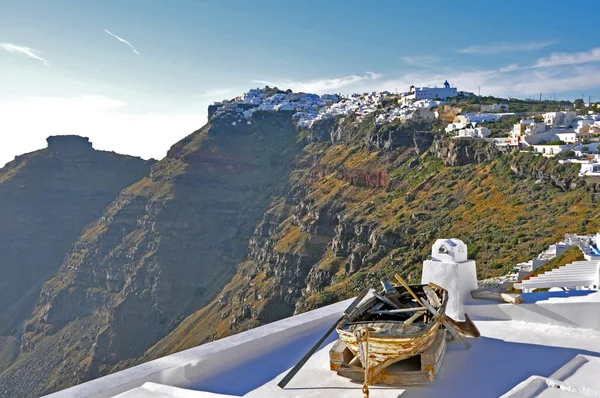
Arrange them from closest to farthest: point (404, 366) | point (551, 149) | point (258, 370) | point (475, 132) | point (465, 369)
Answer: point (404, 366), point (465, 369), point (258, 370), point (551, 149), point (475, 132)

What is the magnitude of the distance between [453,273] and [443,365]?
124 cm

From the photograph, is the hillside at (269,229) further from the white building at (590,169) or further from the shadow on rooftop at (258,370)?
the shadow on rooftop at (258,370)

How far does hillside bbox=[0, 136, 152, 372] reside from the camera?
9194 cm

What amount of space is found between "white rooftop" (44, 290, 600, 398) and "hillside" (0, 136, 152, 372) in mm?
92700

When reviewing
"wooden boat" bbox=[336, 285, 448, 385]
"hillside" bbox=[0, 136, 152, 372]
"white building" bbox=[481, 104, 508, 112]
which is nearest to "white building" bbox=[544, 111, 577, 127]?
"white building" bbox=[481, 104, 508, 112]

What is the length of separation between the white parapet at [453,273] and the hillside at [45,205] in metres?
93.2

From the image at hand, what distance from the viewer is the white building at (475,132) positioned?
46.8 m

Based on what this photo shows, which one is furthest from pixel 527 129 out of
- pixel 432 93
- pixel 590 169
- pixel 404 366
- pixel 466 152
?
pixel 404 366

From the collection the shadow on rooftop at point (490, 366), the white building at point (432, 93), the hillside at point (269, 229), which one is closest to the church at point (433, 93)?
the white building at point (432, 93)

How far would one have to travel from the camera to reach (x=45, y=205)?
328 feet

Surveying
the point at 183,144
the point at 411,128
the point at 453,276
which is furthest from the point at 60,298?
the point at 453,276

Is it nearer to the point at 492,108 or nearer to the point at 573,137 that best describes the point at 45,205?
the point at 492,108

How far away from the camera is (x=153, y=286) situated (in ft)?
240

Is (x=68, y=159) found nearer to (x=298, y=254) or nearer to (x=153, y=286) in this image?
(x=153, y=286)
